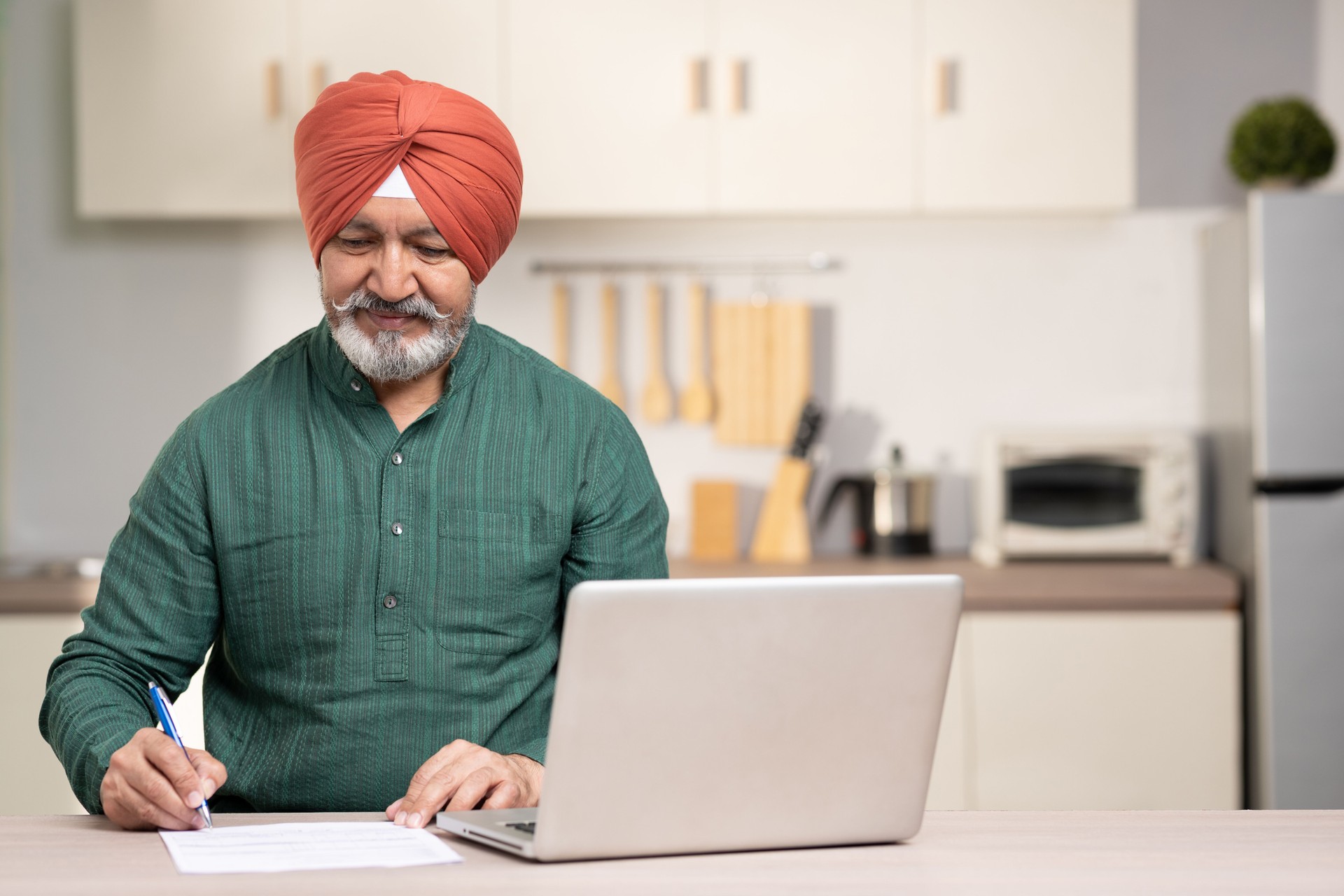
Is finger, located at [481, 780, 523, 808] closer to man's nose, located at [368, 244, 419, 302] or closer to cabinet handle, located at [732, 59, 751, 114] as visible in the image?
man's nose, located at [368, 244, 419, 302]

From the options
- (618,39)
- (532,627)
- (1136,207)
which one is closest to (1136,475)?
(1136,207)

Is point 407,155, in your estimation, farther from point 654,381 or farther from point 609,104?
point 654,381

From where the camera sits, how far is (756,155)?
3.10m

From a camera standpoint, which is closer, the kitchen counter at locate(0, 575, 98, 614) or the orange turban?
the orange turban

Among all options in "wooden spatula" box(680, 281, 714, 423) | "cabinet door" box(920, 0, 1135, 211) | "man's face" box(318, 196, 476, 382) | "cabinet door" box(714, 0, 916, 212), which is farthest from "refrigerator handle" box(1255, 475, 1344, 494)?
"man's face" box(318, 196, 476, 382)

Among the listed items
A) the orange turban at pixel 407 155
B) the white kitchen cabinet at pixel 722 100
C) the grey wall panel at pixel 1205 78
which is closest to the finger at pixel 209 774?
the orange turban at pixel 407 155

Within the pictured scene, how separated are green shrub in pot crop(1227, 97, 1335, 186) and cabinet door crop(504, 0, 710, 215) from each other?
4.08 ft

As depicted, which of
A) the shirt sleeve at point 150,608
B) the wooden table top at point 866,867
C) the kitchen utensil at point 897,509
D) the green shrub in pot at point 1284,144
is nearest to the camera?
the wooden table top at point 866,867

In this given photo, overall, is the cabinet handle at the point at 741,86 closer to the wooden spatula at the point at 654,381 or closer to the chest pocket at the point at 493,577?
the wooden spatula at the point at 654,381

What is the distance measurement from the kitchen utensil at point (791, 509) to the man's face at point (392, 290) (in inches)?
73.9

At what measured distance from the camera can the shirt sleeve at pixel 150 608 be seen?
4.54ft

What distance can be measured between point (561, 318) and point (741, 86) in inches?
28.7

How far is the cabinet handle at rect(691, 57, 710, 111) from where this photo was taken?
10.2 feet

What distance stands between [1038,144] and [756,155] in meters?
0.64
